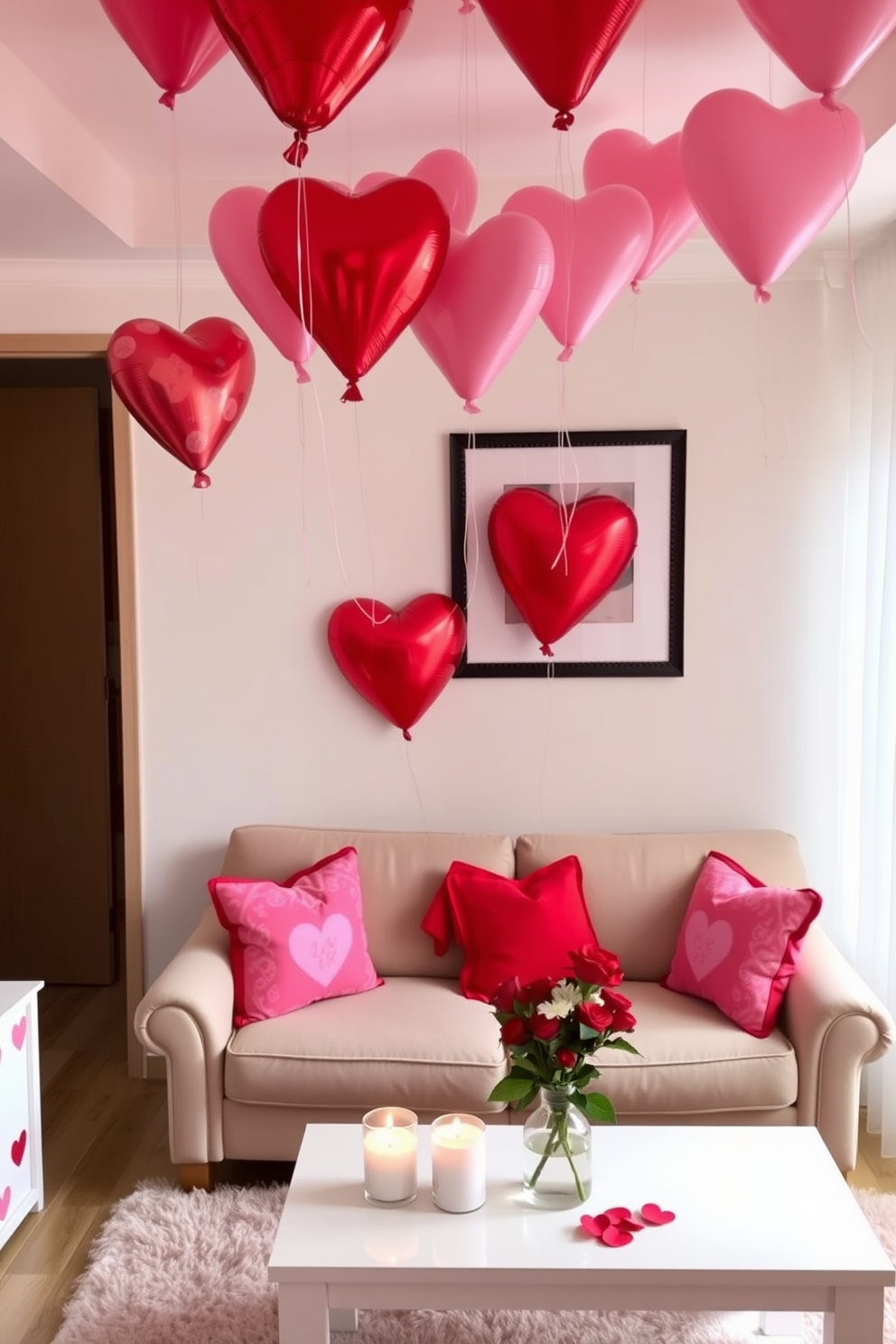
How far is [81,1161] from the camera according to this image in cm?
310

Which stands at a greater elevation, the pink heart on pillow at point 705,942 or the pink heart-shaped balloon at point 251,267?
the pink heart-shaped balloon at point 251,267

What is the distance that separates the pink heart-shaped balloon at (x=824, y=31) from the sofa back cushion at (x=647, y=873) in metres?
2.18

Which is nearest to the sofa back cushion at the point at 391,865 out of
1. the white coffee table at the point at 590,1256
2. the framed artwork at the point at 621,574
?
the framed artwork at the point at 621,574

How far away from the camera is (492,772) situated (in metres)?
3.63

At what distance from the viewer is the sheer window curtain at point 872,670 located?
3.14m

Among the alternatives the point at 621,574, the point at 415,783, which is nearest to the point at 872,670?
the point at 621,574

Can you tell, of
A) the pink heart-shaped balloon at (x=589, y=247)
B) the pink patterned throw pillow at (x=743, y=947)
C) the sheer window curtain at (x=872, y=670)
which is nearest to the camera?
the pink heart-shaped balloon at (x=589, y=247)

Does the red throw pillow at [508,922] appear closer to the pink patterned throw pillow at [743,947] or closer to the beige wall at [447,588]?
the pink patterned throw pillow at [743,947]

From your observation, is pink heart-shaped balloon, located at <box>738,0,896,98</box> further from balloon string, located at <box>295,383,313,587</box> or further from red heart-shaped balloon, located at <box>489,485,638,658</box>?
balloon string, located at <box>295,383,313,587</box>

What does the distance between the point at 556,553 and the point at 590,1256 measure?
6.39 ft

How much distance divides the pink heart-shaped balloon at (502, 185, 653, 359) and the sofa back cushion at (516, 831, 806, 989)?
1.58 m

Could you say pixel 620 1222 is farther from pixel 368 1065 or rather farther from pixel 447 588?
pixel 447 588

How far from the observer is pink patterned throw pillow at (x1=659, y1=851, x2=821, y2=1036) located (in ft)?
9.54

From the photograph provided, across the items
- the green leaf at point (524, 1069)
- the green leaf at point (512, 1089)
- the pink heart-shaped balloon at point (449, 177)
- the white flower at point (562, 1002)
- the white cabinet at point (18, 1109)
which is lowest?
the white cabinet at point (18, 1109)
